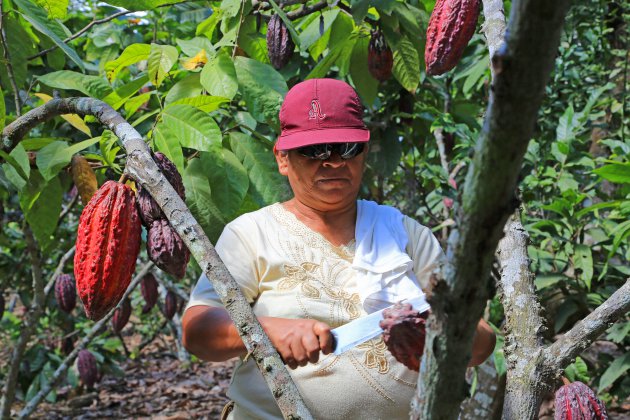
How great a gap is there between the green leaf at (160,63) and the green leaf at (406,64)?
0.71 metres

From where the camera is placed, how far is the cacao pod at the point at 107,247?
3.67 ft

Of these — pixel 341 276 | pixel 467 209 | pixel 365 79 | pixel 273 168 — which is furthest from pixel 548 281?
pixel 467 209

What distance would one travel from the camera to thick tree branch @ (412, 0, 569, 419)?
520 millimetres

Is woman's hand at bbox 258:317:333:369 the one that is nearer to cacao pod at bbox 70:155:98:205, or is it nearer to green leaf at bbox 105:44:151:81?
cacao pod at bbox 70:155:98:205

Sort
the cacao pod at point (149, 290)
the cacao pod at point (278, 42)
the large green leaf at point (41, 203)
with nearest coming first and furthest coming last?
the large green leaf at point (41, 203) < the cacao pod at point (278, 42) < the cacao pod at point (149, 290)

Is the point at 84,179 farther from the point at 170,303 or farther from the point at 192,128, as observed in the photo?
the point at 170,303

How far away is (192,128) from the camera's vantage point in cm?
167

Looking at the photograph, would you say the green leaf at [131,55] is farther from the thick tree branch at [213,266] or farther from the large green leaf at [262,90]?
the thick tree branch at [213,266]

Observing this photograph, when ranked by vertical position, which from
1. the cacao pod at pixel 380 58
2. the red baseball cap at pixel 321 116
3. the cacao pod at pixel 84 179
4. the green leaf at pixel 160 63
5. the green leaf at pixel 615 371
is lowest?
the green leaf at pixel 615 371

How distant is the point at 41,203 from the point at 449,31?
41.3 inches

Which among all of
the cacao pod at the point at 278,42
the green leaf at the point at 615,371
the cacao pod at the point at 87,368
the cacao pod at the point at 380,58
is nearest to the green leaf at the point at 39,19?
the cacao pod at the point at 278,42

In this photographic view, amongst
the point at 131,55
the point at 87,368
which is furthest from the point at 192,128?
the point at 87,368

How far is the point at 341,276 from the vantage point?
158 cm

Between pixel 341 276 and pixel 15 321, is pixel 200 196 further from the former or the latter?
pixel 15 321
